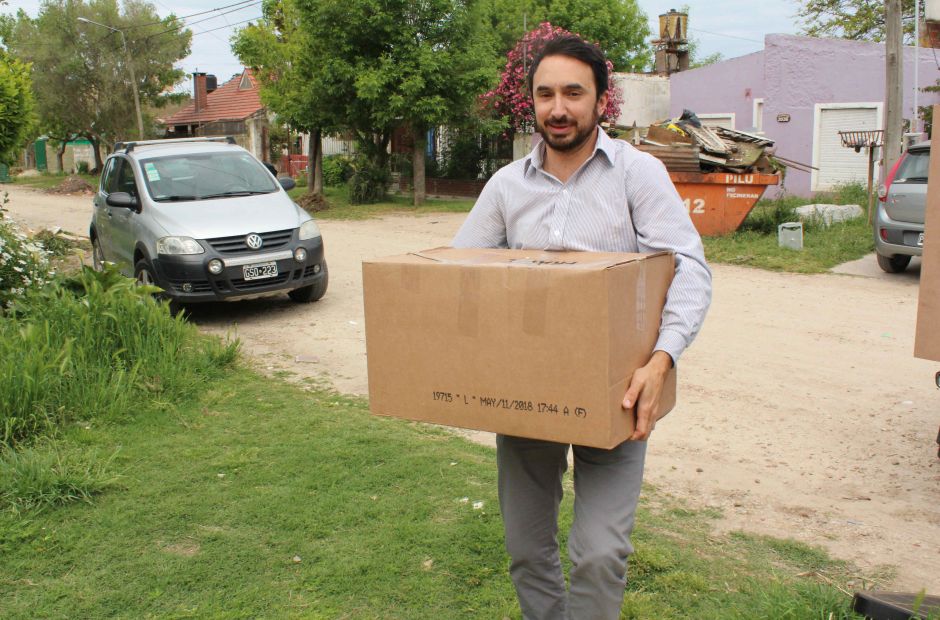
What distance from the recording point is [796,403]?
19.6 ft

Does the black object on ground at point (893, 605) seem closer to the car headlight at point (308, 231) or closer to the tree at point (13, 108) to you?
the car headlight at point (308, 231)

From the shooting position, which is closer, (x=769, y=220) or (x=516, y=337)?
(x=516, y=337)

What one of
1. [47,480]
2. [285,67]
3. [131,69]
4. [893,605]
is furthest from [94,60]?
[893,605]

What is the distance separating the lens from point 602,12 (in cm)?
3684

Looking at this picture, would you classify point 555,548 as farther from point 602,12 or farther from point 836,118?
point 602,12

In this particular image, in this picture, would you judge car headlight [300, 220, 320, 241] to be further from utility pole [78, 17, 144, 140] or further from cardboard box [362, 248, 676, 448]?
utility pole [78, 17, 144, 140]

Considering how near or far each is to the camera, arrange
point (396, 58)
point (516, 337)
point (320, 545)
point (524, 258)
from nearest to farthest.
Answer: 1. point (516, 337)
2. point (524, 258)
3. point (320, 545)
4. point (396, 58)

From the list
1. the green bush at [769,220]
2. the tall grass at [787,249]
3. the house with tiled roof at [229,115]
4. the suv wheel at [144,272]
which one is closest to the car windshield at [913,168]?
the tall grass at [787,249]

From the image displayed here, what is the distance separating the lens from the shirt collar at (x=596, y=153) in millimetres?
2590

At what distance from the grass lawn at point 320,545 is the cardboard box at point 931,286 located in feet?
3.16

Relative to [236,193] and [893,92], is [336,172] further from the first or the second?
[236,193]

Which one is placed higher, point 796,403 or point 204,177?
point 204,177

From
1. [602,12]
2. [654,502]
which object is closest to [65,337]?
[654,502]

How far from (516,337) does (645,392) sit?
38 centimetres
